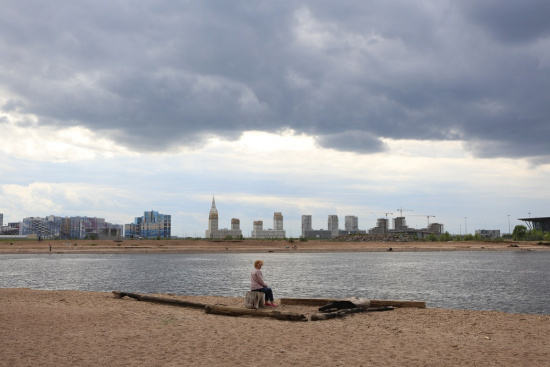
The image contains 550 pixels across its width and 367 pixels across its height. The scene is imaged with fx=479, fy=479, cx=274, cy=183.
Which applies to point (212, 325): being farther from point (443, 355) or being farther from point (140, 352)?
point (443, 355)

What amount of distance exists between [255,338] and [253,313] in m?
4.06

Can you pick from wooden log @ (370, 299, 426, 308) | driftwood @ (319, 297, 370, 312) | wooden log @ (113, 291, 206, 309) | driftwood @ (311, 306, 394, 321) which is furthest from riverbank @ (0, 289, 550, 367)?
wooden log @ (370, 299, 426, 308)

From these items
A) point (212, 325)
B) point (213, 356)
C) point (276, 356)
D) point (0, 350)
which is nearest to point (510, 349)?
point (276, 356)

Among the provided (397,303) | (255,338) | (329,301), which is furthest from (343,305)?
(255,338)

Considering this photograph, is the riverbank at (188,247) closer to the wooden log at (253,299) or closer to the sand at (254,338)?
the wooden log at (253,299)

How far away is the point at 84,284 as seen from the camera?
41.8m

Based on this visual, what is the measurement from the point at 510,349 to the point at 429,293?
22.6 meters

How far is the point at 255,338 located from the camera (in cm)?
1339

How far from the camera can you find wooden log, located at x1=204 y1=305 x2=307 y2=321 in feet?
54.7

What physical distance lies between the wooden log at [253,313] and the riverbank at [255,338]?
1.17ft

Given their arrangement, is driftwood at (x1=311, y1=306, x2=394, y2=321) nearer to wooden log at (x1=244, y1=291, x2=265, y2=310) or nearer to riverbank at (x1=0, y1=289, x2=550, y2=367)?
riverbank at (x1=0, y1=289, x2=550, y2=367)

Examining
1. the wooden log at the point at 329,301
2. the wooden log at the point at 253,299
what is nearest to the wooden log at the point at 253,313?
the wooden log at the point at 253,299

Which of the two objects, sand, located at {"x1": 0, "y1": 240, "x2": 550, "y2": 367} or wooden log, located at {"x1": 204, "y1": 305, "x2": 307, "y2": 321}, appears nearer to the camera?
sand, located at {"x1": 0, "y1": 240, "x2": 550, "y2": 367}

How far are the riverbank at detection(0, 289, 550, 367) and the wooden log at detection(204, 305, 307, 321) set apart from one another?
1.17 ft
